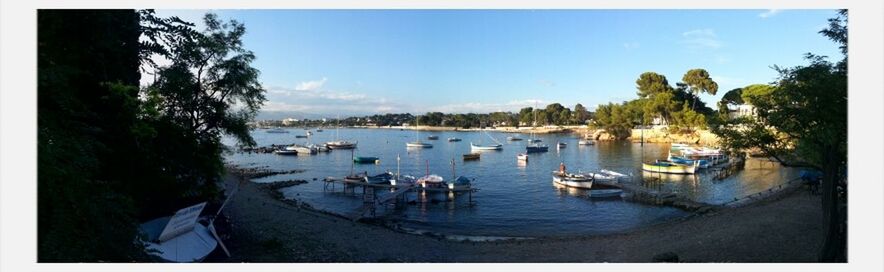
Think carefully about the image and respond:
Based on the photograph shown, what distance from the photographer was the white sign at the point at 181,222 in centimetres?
936

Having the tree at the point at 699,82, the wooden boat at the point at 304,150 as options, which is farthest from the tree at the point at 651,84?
the wooden boat at the point at 304,150

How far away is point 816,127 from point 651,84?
95.8m

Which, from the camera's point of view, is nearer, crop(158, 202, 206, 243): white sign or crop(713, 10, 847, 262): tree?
crop(713, 10, 847, 262): tree

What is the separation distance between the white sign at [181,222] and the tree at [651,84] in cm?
9577

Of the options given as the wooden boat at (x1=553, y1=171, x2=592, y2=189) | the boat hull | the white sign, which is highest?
the white sign

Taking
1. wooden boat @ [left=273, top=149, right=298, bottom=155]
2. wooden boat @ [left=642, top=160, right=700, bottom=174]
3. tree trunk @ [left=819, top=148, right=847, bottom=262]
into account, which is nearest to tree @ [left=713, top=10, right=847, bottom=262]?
tree trunk @ [left=819, top=148, right=847, bottom=262]

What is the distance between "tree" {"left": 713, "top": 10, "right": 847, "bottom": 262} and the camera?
8.28 metres

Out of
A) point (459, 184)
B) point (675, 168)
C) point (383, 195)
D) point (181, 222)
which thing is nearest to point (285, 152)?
point (383, 195)

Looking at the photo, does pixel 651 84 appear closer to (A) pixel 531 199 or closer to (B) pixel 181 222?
(A) pixel 531 199

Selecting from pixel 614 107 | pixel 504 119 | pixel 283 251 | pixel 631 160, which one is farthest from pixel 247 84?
pixel 504 119

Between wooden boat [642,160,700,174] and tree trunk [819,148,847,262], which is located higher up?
tree trunk [819,148,847,262]

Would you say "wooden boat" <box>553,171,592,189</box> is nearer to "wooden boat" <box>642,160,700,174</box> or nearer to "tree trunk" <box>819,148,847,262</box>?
"wooden boat" <box>642,160,700,174</box>

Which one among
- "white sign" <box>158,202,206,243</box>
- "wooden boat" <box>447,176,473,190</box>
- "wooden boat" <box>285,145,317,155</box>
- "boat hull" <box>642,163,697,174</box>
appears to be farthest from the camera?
"wooden boat" <box>285,145,317,155</box>

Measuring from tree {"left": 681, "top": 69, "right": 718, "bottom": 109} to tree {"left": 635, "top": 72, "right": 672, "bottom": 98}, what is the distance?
3858 mm
